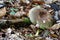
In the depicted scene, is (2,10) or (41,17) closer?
(41,17)

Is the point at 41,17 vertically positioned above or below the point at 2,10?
below

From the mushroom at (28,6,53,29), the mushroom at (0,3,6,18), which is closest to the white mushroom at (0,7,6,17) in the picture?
the mushroom at (0,3,6,18)

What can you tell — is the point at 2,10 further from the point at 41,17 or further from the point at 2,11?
the point at 41,17

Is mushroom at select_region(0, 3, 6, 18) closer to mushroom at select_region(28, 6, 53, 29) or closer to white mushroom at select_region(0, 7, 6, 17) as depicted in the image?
white mushroom at select_region(0, 7, 6, 17)

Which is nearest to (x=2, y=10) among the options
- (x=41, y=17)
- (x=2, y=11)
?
(x=2, y=11)

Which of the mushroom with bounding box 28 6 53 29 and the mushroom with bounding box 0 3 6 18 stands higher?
the mushroom with bounding box 0 3 6 18

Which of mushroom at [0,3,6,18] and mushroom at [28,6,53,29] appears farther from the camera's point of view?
mushroom at [0,3,6,18]

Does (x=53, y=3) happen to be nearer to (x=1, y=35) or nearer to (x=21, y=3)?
(x=21, y=3)

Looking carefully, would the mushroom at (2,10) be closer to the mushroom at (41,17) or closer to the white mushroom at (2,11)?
the white mushroom at (2,11)

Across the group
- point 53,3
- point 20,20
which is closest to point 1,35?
point 20,20

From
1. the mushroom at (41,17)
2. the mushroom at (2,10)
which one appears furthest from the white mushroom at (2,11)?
the mushroom at (41,17)
